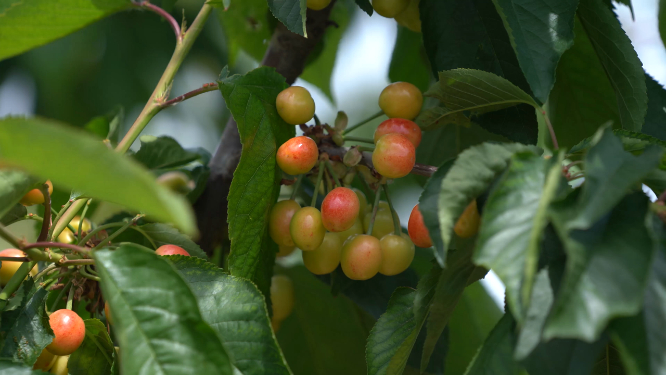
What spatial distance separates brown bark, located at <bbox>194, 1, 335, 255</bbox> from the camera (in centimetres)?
65

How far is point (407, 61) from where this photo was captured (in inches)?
30.6

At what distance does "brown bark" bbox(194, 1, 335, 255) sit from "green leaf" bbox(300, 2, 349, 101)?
0.42 feet

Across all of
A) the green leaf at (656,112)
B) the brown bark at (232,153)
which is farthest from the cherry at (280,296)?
the green leaf at (656,112)

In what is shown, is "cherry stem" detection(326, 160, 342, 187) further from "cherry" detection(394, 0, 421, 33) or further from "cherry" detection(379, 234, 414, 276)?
"cherry" detection(394, 0, 421, 33)

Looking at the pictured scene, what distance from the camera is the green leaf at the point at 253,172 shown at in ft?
1.46

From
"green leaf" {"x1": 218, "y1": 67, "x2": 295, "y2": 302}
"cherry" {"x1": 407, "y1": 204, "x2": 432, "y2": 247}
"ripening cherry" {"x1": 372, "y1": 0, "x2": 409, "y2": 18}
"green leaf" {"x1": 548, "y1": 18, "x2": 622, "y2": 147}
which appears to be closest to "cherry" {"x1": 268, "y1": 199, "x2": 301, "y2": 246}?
"green leaf" {"x1": 218, "y1": 67, "x2": 295, "y2": 302}

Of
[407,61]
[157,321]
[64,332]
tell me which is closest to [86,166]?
[157,321]

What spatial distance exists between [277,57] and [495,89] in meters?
0.30

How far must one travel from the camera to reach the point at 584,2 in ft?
1.65

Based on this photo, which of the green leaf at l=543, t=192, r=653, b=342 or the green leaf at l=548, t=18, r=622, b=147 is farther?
the green leaf at l=548, t=18, r=622, b=147

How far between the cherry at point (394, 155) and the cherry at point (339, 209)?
0.04 m

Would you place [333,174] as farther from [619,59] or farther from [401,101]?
[619,59]

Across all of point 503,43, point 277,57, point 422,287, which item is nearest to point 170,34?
point 277,57

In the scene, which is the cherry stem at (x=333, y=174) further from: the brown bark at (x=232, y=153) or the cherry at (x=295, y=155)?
the brown bark at (x=232, y=153)
